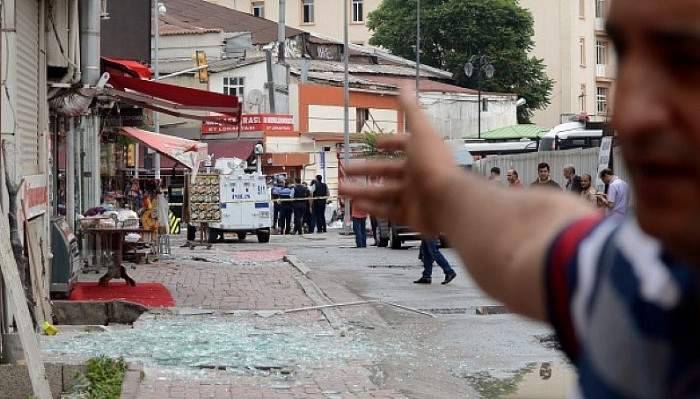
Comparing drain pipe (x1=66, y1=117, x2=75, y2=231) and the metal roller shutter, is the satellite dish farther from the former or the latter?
the metal roller shutter

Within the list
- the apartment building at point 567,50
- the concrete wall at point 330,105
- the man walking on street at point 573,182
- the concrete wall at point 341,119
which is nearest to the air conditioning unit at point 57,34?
the man walking on street at point 573,182

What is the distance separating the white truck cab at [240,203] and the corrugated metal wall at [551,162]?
17.7 ft

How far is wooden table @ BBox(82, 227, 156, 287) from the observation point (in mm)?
17031

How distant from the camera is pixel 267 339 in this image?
39.0 ft

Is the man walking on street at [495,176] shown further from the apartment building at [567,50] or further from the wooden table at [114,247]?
the apartment building at [567,50]

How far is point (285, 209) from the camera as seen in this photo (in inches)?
1544

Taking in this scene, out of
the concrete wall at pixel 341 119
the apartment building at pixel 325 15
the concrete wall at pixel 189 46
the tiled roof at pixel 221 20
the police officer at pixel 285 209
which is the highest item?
the apartment building at pixel 325 15

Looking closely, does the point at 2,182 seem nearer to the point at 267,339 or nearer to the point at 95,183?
the point at 267,339

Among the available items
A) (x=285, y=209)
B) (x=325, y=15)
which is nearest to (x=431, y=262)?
(x=285, y=209)

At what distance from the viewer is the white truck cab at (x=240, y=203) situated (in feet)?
103

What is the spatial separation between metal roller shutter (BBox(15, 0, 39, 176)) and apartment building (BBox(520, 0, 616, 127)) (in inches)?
2308

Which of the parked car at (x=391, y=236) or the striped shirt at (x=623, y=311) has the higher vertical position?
the striped shirt at (x=623, y=311)

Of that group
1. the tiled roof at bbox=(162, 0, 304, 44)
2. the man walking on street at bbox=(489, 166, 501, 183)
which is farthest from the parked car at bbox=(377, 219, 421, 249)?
the tiled roof at bbox=(162, 0, 304, 44)

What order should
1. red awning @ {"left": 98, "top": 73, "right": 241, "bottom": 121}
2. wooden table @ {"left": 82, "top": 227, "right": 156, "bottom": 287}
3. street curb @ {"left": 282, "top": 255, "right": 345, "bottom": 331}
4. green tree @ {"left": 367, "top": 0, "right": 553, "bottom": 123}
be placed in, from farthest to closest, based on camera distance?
green tree @ {"left": 367, "top": 0, "right": 553, "bottom": 123}, wooden table @ {"left": 82, "top": 227, "right": 156, "bottom": 287}, red awning @ {"left": 98, "top": 73, "right": 241, "bottom": 121}, street curb @ {"left": 282, "top": 255, "right": 345, "bottom": 331}
